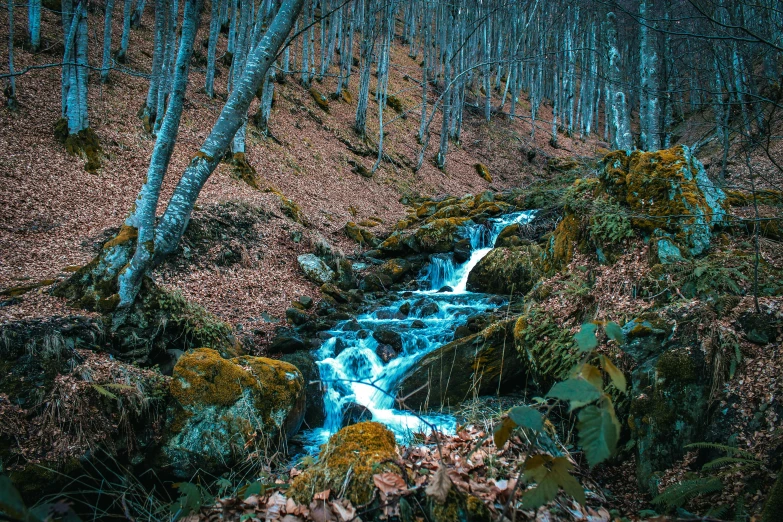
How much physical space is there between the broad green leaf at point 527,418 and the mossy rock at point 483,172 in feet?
76.8

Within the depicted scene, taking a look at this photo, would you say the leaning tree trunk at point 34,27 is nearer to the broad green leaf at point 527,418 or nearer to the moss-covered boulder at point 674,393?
the broad green leaf at point 527,418

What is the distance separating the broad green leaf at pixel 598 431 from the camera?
143 cm

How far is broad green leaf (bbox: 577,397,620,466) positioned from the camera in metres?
1.43

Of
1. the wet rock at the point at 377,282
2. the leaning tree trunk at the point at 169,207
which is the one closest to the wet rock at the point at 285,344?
the leaning tree trunk at the point at 169,207

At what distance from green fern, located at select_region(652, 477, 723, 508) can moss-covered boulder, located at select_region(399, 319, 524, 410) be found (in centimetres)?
280

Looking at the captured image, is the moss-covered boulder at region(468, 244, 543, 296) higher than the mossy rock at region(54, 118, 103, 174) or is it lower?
lower

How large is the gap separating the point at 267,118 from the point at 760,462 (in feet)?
57.5

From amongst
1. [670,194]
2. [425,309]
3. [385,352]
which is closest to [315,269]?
[425,309]

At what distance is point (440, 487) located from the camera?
2.13 m

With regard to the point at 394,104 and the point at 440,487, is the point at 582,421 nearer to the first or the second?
the point at 440,487

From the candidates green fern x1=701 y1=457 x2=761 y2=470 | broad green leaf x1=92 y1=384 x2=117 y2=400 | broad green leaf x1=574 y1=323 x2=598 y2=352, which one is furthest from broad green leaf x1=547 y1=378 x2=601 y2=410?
broad green leaf x1=92 y1=384 x2=117 y2=400

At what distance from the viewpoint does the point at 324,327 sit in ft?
27.1

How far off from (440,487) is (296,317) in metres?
6.68

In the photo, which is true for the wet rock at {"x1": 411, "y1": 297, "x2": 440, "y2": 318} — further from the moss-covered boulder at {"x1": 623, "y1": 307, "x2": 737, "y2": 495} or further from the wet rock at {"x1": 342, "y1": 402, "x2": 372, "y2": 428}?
the moss-covered boulder at {"x1": 623, "y1": 307, "x2": 737, "y2": 495}
